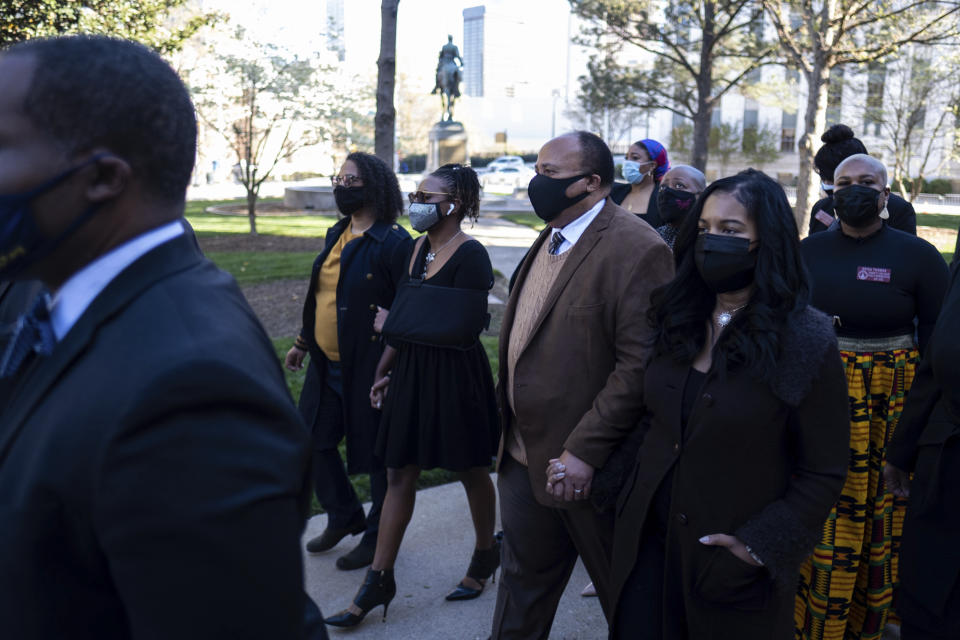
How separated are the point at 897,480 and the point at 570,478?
140cm

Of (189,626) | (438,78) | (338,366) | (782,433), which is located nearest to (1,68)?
(189,626)

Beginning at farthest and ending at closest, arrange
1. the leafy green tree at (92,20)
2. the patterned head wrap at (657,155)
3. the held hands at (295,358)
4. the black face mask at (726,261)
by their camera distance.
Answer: the leafy green tree at (92,20) < the patterned head wrap at (657,155) < the held hands at (295,358) < the black face mask at (726,261)

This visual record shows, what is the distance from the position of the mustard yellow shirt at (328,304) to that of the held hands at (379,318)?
0.32m

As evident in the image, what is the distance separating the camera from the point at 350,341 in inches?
180

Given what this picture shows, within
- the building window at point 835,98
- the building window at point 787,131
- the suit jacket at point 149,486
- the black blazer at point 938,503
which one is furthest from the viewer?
the building window at point 787,131

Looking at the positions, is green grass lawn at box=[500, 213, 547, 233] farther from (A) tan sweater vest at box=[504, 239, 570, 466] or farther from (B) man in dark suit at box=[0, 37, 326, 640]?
(B) man in dark suit at box=[0, 37, 326, 640]

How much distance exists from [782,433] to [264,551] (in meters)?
1.84

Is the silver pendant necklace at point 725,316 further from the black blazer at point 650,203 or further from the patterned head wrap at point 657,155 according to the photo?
the patterned head wrap at point 657,155

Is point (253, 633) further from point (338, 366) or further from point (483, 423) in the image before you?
point (338, 366)

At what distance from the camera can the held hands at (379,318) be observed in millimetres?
4426

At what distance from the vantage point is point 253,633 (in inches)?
47.7

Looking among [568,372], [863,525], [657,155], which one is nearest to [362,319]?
[568,372]

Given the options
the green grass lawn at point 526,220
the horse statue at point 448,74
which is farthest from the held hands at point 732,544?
the horse statue at point 448,74

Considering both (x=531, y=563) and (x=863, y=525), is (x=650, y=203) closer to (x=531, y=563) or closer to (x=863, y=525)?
(x=863, y=525)
